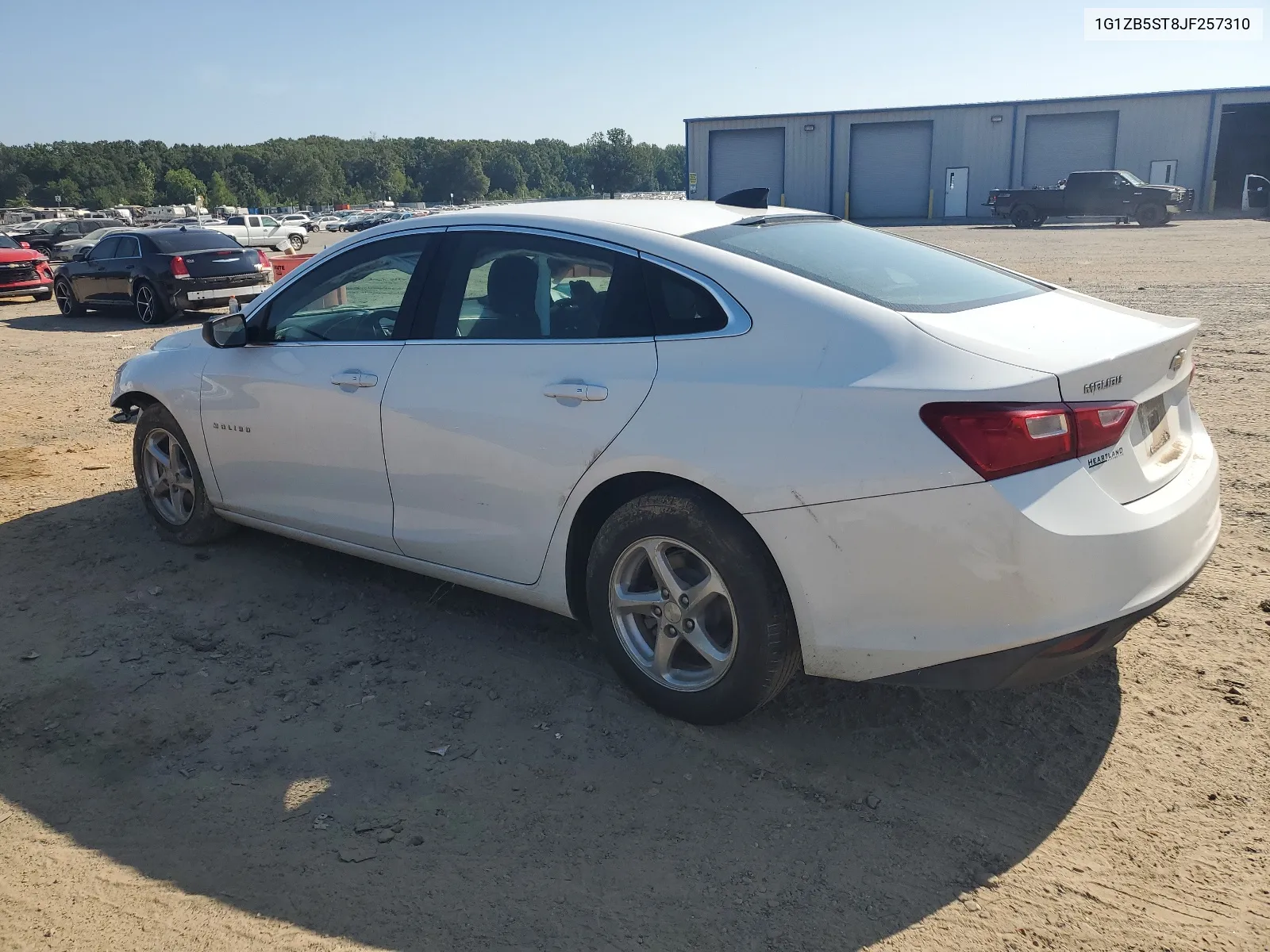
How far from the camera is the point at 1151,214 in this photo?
35531mm

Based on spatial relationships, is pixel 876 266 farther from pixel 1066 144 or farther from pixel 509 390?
pixel 1066 144

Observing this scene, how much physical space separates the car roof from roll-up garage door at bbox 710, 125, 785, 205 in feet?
169

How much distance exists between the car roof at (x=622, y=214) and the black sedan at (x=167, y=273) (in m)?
13.6

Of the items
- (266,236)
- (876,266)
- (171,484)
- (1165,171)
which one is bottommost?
(171,484)

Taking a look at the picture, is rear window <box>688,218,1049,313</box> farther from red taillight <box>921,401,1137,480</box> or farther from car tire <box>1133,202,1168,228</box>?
car tire <box>1133,202,1168,228</box>

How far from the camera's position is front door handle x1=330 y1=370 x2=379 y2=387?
4.04 meters

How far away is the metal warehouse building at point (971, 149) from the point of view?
46.7m

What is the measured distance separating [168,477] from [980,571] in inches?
168

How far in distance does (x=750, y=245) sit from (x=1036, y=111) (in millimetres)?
51640

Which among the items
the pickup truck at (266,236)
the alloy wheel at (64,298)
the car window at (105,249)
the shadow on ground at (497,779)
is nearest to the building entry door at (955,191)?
the pickup truck at (266,236)

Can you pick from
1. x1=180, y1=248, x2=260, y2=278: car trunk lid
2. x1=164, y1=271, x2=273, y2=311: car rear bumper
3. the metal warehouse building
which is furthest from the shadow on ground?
the metal warehouse building

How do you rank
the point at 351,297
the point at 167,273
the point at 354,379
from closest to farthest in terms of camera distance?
the point at 354,379
the point at 351,297
the point at 167,273

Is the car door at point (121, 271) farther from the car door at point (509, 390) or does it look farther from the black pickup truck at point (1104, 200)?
the black pickup truck at point (1104, 200)

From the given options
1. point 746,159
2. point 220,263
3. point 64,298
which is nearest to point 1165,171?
point 746,159
